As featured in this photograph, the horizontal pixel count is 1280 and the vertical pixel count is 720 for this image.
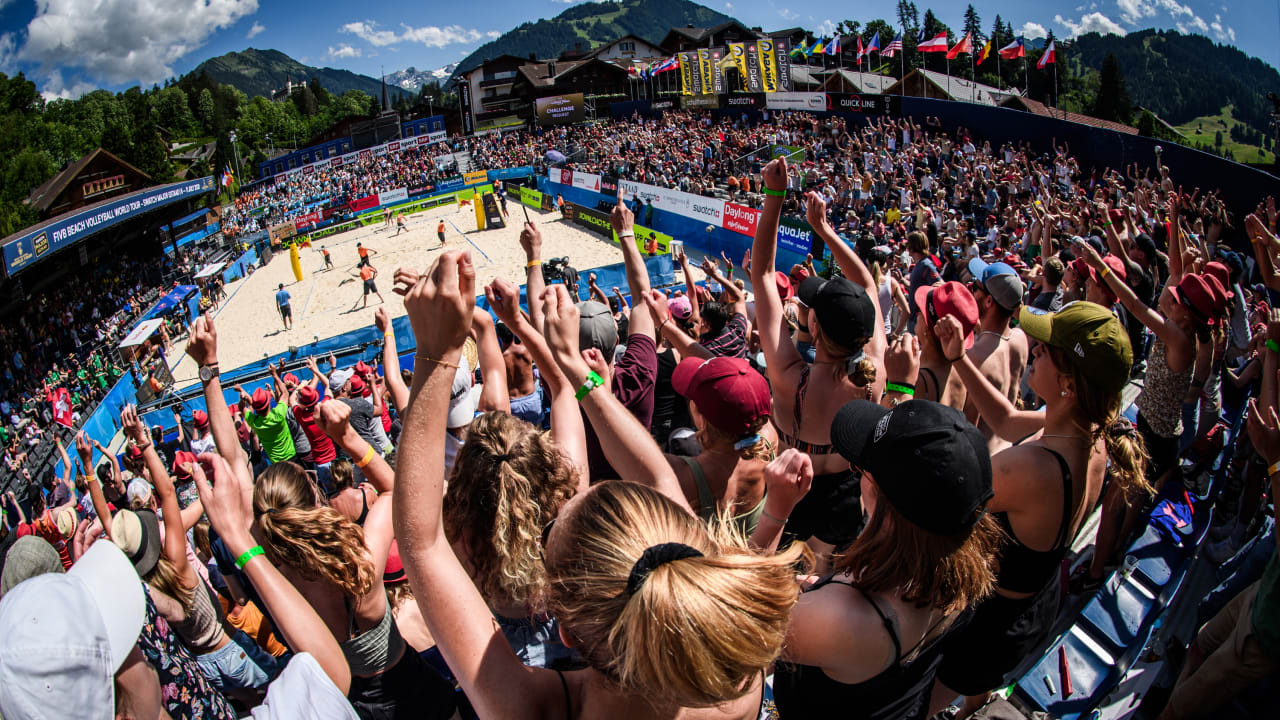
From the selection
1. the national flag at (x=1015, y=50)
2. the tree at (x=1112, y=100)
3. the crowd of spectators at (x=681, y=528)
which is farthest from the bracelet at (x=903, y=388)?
the tree at (x=1112, y=100)

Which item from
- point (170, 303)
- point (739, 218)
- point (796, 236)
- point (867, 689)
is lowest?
point (170, 303)

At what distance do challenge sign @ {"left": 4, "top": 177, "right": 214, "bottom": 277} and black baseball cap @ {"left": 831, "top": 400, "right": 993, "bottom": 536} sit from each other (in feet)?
69.7

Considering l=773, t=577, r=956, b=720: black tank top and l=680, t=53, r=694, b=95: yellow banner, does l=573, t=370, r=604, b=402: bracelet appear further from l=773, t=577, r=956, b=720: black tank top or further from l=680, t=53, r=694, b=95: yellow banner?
l=680, t=53, r=694, b=95: yellow banner

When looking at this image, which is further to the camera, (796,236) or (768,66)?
(768,66)

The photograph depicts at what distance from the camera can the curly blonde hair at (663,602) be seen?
3.78 feet

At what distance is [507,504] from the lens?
2.02 m

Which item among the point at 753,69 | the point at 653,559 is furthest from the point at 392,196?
the point at 653,559

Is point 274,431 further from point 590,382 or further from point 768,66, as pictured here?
point 768,66

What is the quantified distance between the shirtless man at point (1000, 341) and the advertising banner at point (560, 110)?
48.0 meters

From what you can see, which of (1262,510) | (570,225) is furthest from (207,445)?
(570,225)

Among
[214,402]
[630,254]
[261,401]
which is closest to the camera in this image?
[214,402]

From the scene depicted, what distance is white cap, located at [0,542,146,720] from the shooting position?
129 centimetres

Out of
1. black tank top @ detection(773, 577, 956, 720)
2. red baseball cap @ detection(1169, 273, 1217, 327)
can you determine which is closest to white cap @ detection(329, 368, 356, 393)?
black tank top @ detection(773, 577, 956, 720)

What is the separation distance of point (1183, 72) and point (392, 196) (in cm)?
12084
